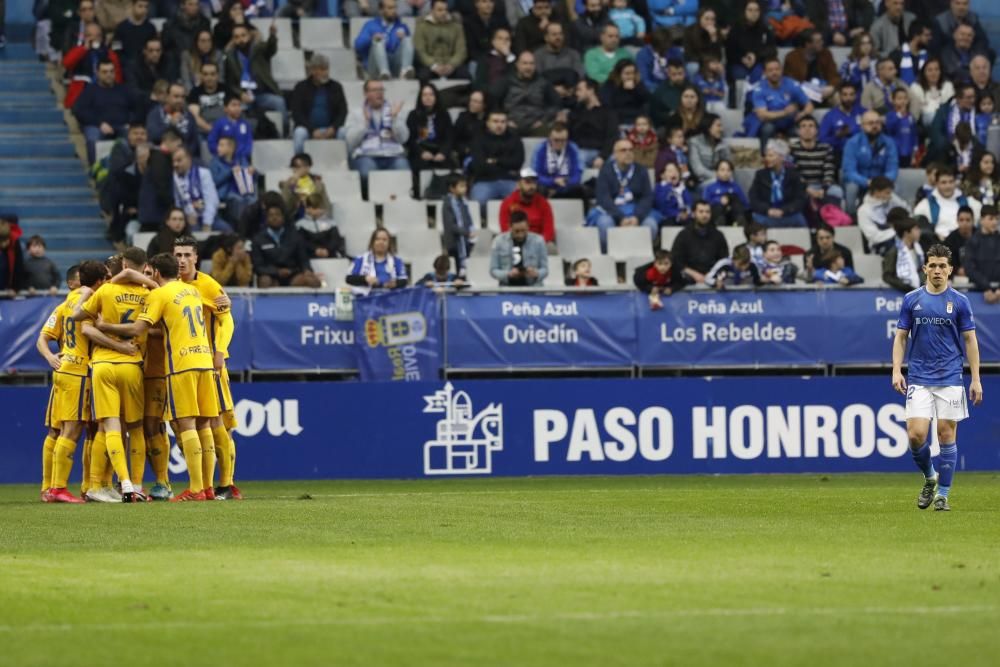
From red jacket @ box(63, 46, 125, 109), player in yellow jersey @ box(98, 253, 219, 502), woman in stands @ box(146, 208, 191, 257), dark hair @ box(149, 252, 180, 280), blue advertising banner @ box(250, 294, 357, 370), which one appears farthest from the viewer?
red jacket @ box(63, 46, 125, 109)

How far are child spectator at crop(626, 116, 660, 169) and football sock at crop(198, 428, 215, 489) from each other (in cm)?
1201

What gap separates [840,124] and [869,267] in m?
3.22

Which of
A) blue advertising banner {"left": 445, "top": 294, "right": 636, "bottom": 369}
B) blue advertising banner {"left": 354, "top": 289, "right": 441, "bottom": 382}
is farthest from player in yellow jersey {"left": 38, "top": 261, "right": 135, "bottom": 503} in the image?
blue advertising banner {"left": 445, "top": 294, "right": 636, "bottom": 369}

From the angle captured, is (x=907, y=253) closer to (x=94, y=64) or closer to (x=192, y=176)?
(x=192, y=176)

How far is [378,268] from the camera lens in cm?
2475

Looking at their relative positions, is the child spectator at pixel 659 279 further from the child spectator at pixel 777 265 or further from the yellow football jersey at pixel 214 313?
the yellow football jersey at pixel 214 313

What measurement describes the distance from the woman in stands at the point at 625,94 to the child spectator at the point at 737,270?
4.78m

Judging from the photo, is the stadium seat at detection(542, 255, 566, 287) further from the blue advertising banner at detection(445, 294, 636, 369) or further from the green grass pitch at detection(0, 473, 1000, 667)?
the green grass pitch at detection(0, 473, 1000, 667)

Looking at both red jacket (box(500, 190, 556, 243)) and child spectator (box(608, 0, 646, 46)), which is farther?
child spectator (box(608, 0, 646, 46))

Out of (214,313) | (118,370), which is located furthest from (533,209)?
(118,370)

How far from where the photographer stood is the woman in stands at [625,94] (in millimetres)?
29297

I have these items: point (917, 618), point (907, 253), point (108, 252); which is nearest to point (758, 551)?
point (917, 618)

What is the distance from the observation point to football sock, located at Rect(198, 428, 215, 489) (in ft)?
59.1

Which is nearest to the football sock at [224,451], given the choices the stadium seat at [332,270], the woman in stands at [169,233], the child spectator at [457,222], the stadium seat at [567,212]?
the woman in stands at [169,233]
